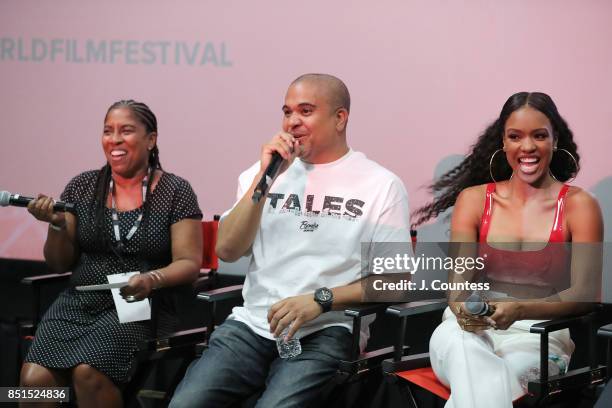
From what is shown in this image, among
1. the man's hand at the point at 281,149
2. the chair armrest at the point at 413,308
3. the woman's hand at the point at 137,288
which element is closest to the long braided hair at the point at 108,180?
the woman's hand at the point at 137,288

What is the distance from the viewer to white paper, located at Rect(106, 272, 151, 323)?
12.4 feet

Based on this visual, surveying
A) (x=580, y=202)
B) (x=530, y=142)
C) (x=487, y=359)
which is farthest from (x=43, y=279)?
A: (x=580, y=202)

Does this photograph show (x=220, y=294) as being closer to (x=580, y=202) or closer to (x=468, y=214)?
(x=468, y=214)

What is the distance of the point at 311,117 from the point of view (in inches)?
139

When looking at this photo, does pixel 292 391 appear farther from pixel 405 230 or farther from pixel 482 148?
pixel 482 148

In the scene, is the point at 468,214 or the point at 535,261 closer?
the point at 535,261

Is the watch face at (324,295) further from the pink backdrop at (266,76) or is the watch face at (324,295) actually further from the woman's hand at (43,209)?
the pink backdrop at (266,76)

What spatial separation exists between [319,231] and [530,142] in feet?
2.84

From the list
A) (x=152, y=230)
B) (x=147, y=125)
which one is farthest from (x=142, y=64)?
(x=152, y=230)

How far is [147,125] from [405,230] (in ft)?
4.20

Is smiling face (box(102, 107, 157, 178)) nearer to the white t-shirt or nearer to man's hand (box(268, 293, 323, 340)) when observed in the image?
the white t-shirt

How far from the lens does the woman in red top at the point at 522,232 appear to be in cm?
323

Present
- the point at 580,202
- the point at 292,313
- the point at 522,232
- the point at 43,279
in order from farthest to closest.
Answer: the point at 43,279 < the point at 522,232 < the point at 580,202 < the point at 292,313

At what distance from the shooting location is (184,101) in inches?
199
